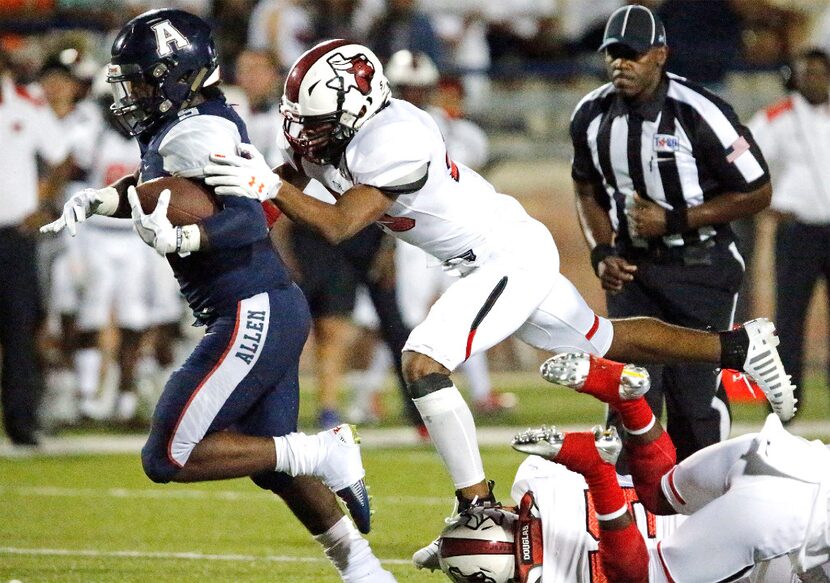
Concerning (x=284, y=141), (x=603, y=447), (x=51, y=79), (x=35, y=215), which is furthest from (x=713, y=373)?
(x=51, y=79)

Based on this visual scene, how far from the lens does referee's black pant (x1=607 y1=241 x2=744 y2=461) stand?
563 cm

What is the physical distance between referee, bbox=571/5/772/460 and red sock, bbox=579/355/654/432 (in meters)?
1.29

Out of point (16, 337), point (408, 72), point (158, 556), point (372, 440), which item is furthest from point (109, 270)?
point (158, 556)

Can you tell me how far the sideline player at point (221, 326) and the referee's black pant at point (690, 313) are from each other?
1526 mm

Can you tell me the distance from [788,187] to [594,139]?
127 inches

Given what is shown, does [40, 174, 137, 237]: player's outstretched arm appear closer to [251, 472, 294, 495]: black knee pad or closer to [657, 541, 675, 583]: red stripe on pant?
[251, 472, 294, 495]: black knee pad

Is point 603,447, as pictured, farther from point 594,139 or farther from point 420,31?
point 420,31

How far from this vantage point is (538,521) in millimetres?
4137

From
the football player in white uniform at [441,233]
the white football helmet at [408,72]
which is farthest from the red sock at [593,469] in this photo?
the white football helmet at [408,72]

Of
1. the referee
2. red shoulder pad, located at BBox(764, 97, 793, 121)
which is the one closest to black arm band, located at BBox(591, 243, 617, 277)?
the referee

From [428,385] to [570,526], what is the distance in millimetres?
701

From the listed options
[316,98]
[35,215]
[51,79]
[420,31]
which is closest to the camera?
[316,98]

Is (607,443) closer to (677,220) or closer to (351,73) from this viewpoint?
(351,73)

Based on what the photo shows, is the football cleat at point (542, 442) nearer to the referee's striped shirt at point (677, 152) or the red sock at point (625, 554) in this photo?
the red sock at point (625, 554)
